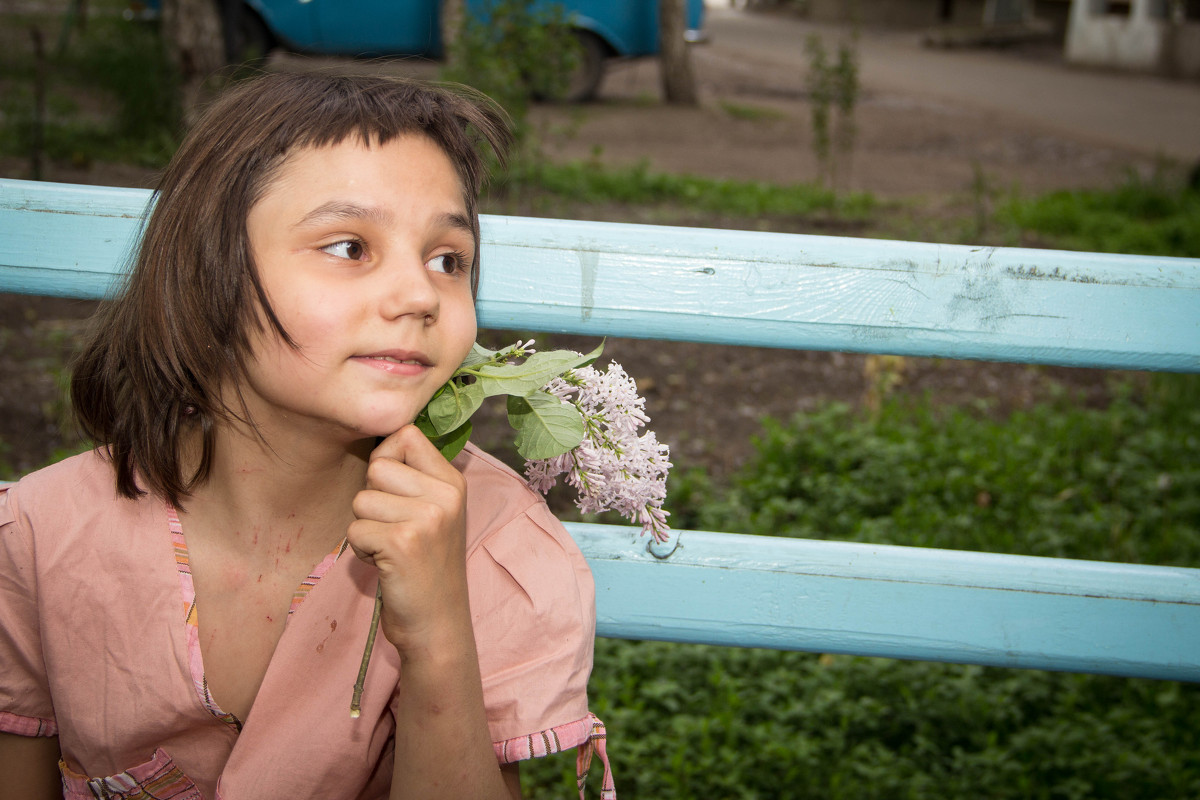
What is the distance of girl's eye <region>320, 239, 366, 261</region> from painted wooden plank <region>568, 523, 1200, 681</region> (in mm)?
562

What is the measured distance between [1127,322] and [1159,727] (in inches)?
58.7

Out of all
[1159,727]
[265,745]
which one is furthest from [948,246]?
[1159,727]

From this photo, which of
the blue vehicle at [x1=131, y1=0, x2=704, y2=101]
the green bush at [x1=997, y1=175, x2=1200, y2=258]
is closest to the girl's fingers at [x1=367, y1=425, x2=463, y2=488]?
the green bush at [x1=997, y1=175, x2=1200, y2=258]

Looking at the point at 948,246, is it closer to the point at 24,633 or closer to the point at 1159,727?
the point at 24,633

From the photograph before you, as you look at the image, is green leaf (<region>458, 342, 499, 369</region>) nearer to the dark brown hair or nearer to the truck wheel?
the dark brown hair

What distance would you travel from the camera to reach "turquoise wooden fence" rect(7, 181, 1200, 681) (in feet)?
4.84

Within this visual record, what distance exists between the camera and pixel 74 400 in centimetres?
146

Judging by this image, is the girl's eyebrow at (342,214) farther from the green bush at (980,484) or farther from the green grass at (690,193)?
the green grass at (690,193)

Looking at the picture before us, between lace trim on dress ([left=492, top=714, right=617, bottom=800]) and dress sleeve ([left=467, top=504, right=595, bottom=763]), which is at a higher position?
dress sleeve ([left=467, top=504, right=595, bottom=763])

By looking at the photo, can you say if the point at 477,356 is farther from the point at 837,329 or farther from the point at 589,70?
the point at 589,70

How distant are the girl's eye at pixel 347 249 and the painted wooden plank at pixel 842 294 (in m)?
0.28

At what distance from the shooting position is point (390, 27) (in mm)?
10547

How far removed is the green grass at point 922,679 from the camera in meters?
2.35

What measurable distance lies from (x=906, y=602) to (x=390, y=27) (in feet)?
33.1
